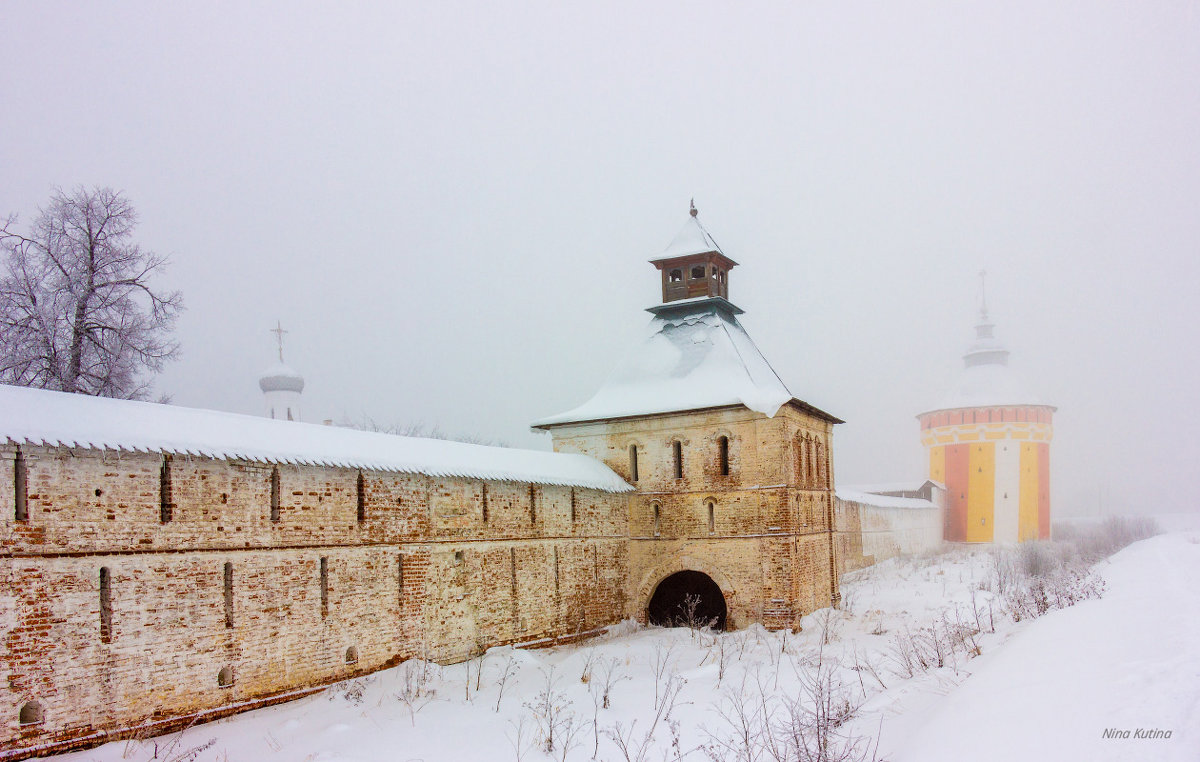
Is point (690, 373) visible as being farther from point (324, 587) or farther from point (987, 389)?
point (987, 389)

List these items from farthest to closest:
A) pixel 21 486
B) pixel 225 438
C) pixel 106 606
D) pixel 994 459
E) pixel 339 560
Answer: pixel 994 459
pixel 339 560
pixel 225 438
pixel 106 606
pixel 21 486

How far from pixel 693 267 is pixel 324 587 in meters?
12.7

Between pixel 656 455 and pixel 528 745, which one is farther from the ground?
pixel 656 455

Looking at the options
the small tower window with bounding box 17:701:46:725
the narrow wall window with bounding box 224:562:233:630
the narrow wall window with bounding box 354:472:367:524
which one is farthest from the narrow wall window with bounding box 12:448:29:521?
the narrow wall window with bounding box 354:472:367:524

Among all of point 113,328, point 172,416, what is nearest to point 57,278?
point 113,328

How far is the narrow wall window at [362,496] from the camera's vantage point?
485 inches

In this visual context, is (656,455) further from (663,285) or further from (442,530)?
(442,530)

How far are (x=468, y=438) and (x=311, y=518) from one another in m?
41.1

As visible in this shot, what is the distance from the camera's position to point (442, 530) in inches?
537

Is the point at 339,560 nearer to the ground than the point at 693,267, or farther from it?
nearer to the ground

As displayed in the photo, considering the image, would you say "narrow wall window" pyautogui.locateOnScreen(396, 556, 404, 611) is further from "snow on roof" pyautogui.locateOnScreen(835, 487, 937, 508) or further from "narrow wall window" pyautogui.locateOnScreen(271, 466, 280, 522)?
"snow on roof" pyautogui.locateOnScreen(835, 487, 937, 508)

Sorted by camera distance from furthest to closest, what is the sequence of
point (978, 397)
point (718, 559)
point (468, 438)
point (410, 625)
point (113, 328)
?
point (468, 438)
point (978, 397)
point (113, 328)
point (718, 559)
point (410, 625)

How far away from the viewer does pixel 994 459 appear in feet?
131

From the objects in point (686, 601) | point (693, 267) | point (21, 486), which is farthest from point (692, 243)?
point (21, 486)
